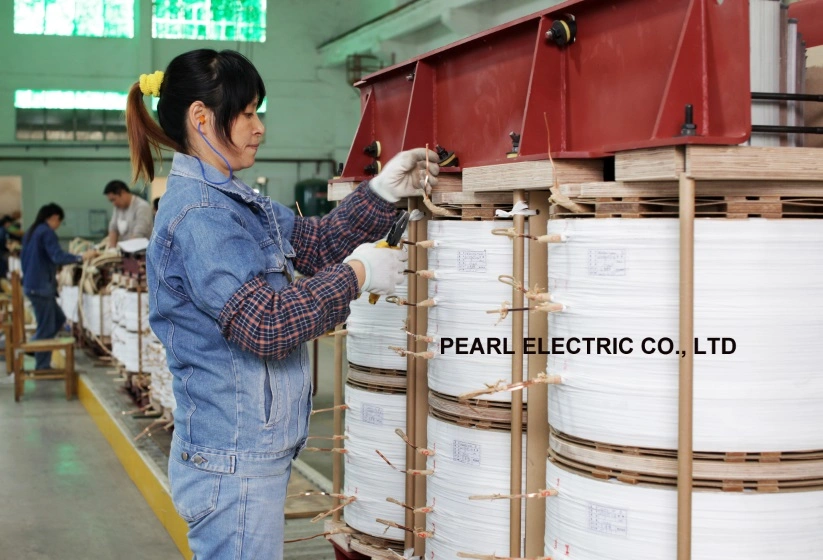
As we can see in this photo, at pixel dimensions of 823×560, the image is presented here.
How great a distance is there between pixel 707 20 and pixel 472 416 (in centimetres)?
150

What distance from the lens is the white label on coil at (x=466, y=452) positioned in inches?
134

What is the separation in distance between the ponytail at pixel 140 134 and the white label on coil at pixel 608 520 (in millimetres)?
1555

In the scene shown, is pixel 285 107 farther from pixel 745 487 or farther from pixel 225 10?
pixel 745 487

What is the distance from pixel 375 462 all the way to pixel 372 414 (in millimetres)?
194

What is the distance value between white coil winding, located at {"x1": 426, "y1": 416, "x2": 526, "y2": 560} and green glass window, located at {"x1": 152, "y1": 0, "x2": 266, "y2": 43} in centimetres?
2072

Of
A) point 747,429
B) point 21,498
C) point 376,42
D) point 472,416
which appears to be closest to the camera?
point 747,429

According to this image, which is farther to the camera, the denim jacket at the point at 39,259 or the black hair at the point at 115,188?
the denim jacket at the point at 39,259

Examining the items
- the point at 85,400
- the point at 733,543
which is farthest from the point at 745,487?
the point at 85,400

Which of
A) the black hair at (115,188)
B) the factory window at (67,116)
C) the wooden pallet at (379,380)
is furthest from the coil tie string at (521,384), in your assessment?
the factory window at (67,116)

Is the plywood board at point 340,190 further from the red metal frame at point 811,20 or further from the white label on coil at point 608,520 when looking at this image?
the white label on coil at point 608,520

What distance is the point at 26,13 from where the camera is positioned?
22.3 m

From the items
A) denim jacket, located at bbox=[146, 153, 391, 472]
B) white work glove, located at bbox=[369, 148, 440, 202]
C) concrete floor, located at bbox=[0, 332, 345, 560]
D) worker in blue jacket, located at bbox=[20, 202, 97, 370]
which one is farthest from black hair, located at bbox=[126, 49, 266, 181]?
worker in blue jacket, located at bbox=[20, 202, 97, 370]

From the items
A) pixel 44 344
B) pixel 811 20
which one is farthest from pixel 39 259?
pixel 811 20

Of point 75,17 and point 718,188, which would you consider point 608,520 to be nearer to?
point 718,188
